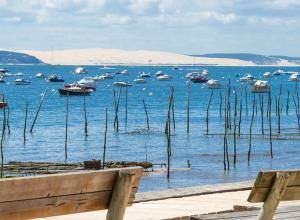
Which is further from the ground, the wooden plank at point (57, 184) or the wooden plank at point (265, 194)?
the wooden plank at point (57, 184)

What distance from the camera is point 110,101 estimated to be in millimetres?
136875

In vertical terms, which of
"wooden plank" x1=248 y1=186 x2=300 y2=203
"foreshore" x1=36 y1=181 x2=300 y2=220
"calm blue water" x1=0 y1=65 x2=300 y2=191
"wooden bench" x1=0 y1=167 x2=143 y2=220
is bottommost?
"calm blue water" x1=0 y1=65 x2=300 y2=191

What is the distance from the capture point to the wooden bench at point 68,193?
292 inches

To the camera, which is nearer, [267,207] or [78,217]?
[267,207]

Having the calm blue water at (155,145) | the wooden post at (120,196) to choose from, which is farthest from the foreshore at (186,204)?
the calm blue water at (155,145)

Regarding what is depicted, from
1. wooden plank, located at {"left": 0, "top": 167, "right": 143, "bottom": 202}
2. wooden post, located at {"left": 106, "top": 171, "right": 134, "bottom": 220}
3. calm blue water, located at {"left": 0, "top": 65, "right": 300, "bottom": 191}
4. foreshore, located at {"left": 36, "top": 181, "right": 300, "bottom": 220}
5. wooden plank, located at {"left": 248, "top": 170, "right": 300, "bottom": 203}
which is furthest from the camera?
calm blue water, located at {"left": 0, "top": 65, "right": 300, "bottom": 191}

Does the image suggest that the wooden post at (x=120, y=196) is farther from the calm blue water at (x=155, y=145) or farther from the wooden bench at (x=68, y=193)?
the calm blue water at (x=155, y=145)

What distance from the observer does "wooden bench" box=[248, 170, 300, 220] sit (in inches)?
342

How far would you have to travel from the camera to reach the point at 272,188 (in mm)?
8789

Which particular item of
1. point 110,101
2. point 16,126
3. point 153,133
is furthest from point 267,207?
point 110,101

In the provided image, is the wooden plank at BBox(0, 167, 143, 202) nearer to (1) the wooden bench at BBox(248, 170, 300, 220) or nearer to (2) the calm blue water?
(1) the wooden bench at BBox(248, 170, 300, 220)

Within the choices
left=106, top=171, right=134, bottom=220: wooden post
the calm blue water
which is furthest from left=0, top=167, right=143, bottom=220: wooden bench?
the calm blue water

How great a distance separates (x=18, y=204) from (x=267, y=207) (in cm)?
280

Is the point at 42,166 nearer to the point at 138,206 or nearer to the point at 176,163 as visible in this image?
the point at 176,163
